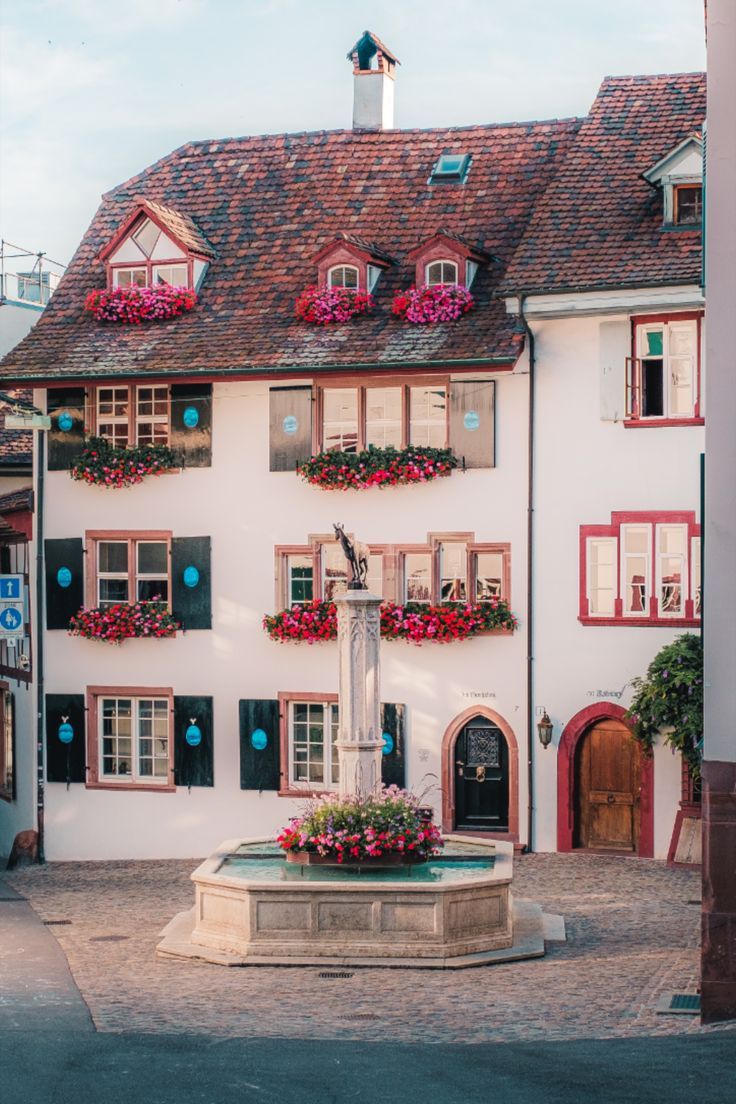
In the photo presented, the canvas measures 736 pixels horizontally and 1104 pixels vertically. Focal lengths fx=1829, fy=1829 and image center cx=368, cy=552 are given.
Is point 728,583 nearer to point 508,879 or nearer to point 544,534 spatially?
point 508,879

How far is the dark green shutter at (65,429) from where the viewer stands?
28.7m

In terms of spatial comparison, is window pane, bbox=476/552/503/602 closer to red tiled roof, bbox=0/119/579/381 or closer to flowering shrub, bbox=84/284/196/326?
red tiled roof, bbox=0/119/579/381

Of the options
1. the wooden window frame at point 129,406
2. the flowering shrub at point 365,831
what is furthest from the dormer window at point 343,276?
the flowering shrub at point 365,831

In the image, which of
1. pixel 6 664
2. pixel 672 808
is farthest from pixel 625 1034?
pixel 6 664

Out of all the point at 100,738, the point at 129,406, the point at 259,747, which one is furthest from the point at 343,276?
the point at 100,738

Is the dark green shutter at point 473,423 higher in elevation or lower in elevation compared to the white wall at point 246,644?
higher

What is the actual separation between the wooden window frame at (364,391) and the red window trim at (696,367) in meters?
2.75

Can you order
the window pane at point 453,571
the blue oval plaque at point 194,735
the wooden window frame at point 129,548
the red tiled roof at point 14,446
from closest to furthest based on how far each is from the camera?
the window pane at point 453,571 → the blue oval plaque at point 194,735 → the wooden window frame at point 129,548 → the red tiled roof at point 14,446

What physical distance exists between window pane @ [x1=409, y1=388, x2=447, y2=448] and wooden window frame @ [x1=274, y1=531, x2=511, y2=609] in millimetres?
1411

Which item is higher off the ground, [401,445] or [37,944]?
[401,445]

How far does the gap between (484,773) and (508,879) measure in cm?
816

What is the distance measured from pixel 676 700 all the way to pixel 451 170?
9.85 m

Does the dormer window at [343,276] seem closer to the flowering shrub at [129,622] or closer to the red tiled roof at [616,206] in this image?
the red tiled roof at [616,206]

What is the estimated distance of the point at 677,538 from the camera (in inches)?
1011
